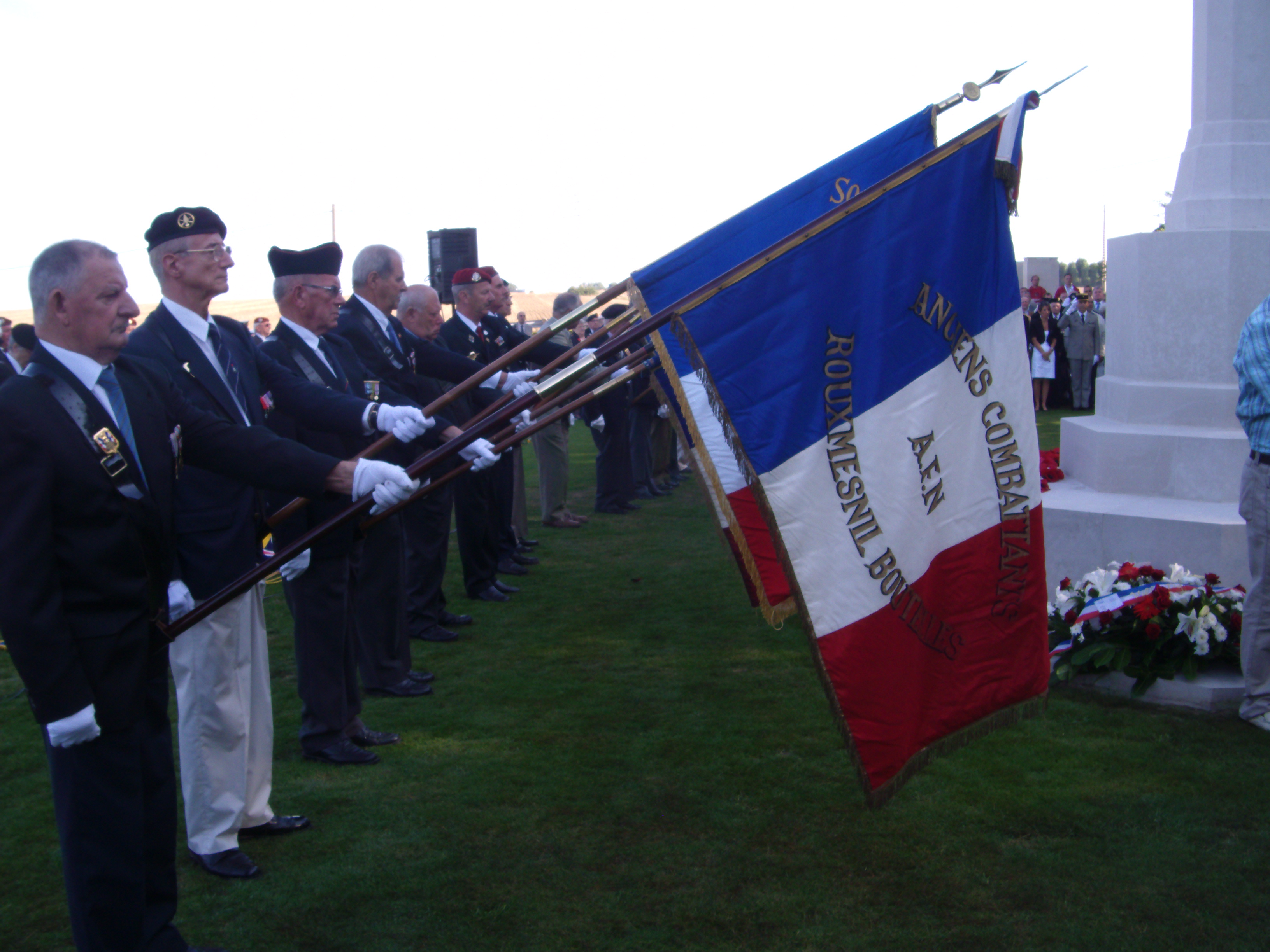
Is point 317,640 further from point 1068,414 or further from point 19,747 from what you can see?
point 1068,414

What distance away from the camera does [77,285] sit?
104 inches

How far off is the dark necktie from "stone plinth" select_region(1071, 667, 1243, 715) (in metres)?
3.86

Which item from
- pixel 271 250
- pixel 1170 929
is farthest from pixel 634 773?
pixel 271 250

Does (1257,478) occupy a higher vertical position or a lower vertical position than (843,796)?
higher

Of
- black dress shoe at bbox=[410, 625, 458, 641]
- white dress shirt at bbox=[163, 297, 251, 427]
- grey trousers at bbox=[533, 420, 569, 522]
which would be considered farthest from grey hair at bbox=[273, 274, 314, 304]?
grey trousers at bbox=[533, 420, 569, 522]

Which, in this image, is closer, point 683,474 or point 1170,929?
point 1170,929

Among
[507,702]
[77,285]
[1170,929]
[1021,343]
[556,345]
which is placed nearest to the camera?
[77,285]

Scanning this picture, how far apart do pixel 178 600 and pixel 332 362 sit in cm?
157

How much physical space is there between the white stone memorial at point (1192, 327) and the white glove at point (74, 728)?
5022 millimetres

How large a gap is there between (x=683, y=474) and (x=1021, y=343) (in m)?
11.8

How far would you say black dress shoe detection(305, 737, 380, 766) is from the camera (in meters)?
4.52

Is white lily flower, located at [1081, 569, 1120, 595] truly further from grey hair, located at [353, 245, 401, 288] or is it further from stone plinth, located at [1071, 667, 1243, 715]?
grey hair, located at [353, 245, 401, 288]

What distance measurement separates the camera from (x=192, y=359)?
11.5ft

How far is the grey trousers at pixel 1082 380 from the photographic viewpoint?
19344 millimetres
